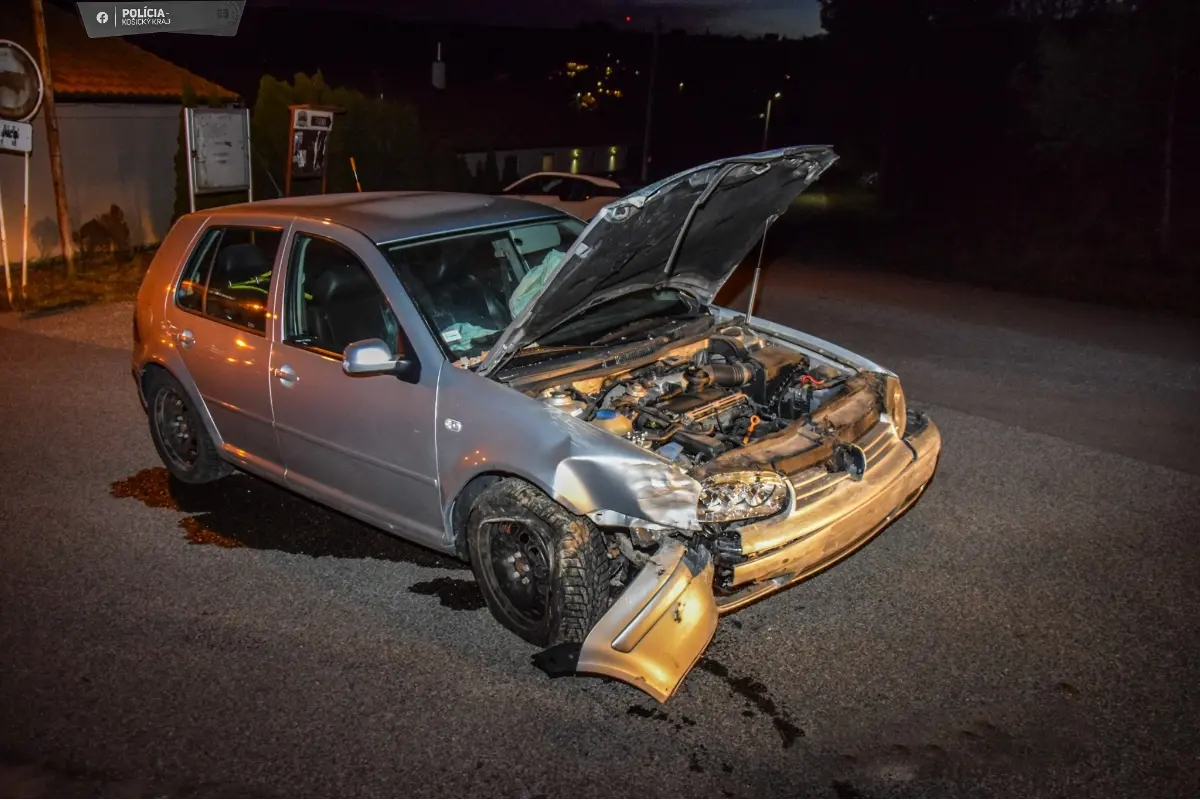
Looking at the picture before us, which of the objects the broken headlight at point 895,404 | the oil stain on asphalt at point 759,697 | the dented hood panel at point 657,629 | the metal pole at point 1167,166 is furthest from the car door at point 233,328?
the metal pole at point 1167,166

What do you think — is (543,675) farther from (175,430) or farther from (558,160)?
(558,160)

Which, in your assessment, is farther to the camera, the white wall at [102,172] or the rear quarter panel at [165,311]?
the white wall at [102,172]

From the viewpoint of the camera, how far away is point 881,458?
499 cm

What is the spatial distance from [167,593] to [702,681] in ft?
9.04

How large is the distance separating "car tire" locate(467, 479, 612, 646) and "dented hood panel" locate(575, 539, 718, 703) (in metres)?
0.30

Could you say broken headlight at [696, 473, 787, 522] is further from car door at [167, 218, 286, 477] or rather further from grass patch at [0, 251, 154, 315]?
grass patch at [0, 251, 154, 315]

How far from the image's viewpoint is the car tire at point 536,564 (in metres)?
4.36

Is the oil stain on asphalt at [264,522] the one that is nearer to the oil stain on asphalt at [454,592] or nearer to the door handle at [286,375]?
the oil stain on asphalt at [454,592]

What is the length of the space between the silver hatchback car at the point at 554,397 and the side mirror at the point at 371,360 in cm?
1

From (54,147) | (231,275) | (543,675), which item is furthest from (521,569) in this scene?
(54,147)

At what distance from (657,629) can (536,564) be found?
2.54 feet

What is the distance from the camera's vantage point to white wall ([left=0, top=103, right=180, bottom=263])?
1520 centimetres

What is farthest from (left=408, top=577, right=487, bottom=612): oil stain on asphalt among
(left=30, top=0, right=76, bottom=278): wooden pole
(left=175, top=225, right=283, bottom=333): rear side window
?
(left=30, top=0, right=76, bottom=278): wooden pole

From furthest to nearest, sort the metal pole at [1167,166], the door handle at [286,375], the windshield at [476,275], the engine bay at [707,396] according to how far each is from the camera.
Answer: the metal pole at [1167,166] → the door handle at [286,375] → the windshield at [476,275] → the engine bay at [707,396]
